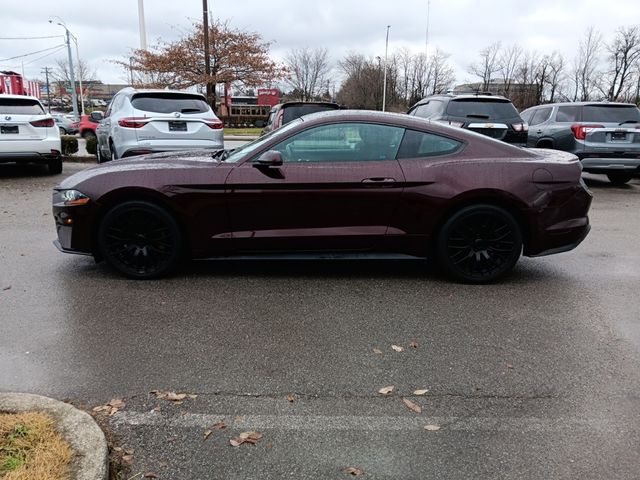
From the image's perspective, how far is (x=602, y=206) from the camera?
9258 mm

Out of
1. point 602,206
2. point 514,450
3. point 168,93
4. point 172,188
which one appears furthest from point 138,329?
point 602,206

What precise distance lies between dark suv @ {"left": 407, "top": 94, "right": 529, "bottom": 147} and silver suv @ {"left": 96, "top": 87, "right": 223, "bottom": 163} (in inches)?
168

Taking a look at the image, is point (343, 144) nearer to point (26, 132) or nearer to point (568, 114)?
point (568, 114)

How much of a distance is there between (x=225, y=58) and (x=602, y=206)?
89.7 feet

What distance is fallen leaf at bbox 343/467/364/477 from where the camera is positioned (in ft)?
8.04

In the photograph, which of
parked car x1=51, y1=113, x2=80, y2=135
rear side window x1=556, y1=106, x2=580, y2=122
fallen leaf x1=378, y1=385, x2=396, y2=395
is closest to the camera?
fallen leaf x1=378, y1=385, x2=396, y2=395

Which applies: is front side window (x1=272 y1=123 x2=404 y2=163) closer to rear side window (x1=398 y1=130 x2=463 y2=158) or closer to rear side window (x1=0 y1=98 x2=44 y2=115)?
rear side window (x1=398 y1=130 x2=463 y2=158)

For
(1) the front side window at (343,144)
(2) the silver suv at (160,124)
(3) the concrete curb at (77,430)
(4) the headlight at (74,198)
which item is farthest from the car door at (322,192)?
(2) the silver suv at (160,124)

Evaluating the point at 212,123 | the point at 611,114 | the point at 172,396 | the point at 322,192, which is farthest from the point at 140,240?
the point at 611,114

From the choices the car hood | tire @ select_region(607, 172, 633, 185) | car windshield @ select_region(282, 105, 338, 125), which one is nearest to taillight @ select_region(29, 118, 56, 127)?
car windshield @ select_region(282, 105, 338, 125)

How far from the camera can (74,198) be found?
4789mm

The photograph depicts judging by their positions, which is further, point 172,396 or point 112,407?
point 172,396

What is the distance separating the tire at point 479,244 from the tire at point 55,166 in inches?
381

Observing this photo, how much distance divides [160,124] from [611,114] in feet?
28.8
